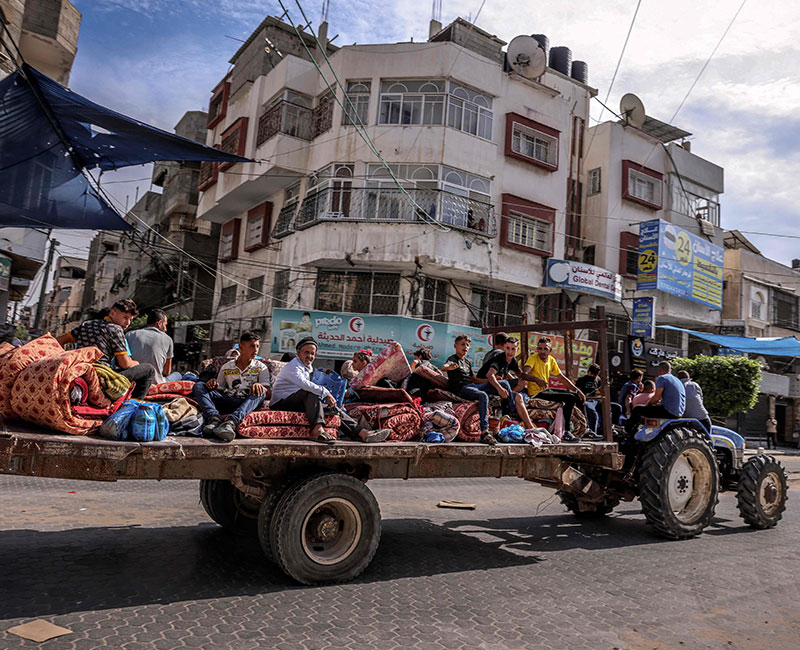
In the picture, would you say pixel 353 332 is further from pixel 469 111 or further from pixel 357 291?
pixel 469 111

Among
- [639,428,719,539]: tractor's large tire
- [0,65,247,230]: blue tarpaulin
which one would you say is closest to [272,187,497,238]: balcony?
[0,65,247,230]: blue tarpaulin

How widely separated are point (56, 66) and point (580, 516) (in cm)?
1895

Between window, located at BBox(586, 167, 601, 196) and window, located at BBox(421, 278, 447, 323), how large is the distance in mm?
9476

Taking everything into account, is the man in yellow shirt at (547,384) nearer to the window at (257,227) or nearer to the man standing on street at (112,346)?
the man standing on street at (112,346)

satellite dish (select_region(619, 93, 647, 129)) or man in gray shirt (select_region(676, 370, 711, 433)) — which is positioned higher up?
satellite dish (select_region(619, 93, 647, 129))

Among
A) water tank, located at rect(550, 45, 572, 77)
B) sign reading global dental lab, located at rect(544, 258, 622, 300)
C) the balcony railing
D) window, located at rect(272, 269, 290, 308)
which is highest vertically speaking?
water tank, located at rect(550, 45, 572, 77)

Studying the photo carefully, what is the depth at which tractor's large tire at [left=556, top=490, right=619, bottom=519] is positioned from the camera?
8.15 metres

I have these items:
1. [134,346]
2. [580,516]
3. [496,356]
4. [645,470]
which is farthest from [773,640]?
[134,346]

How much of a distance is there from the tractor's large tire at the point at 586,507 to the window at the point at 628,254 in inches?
747

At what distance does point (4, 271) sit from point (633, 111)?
25932mm

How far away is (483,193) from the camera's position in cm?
2139

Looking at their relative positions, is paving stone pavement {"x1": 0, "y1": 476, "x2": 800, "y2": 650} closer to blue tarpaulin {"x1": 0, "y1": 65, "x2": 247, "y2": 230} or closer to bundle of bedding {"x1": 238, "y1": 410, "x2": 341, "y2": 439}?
bundle of bedding {"x1": 238, "y1": 410, "x2": 341, "y2": 439}

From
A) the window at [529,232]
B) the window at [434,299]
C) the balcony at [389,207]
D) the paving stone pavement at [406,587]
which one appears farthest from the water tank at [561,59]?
the paving stone pavement at [406,587]

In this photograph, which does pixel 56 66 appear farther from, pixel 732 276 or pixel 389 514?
pixel 732 276
